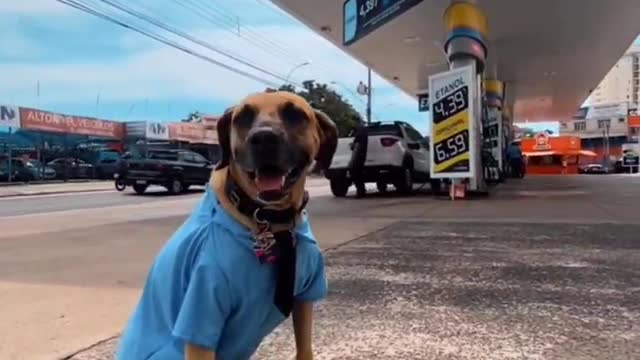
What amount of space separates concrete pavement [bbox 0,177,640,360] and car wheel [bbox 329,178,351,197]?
23.1ft

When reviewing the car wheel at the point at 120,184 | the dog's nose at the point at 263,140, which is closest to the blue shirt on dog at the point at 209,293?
the dog's nose at the point at 263,140

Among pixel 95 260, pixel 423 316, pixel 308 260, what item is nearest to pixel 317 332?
pixel 423 316

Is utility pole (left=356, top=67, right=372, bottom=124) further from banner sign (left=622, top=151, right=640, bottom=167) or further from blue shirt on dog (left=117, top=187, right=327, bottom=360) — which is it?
blue shirt on dog (left=117, top=187, right=327, bottom=360)

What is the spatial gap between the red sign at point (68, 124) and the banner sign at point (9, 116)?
0.90 ft

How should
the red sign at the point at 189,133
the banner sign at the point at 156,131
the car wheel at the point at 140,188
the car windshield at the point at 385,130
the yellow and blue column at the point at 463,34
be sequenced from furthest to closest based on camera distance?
the red sign at the point at 189,133 → the banner sign at the point at 156,131 → the car wheel at the point at 140,188 → the car windshield at the point at 385,130 → the yellow and blue column at the point at 463,34

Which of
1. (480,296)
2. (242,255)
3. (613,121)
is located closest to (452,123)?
(480,296)

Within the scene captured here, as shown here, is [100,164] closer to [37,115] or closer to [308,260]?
[37,115]

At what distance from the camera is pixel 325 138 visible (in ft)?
8.69

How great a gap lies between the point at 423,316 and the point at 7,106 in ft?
102

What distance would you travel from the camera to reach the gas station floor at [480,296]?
12.3 ft

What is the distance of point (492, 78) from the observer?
25.7 m

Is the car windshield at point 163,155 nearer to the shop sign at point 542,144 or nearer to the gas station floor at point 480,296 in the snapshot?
the gas station floor at point 480,296

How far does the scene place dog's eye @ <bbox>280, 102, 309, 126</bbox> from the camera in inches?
95.3

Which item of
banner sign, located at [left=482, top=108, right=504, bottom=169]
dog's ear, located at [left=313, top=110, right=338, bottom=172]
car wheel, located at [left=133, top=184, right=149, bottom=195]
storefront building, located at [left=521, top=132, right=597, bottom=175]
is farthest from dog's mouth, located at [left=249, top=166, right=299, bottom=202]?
storefront building, located at [left=521, top=132, right=597, bottom=175]
